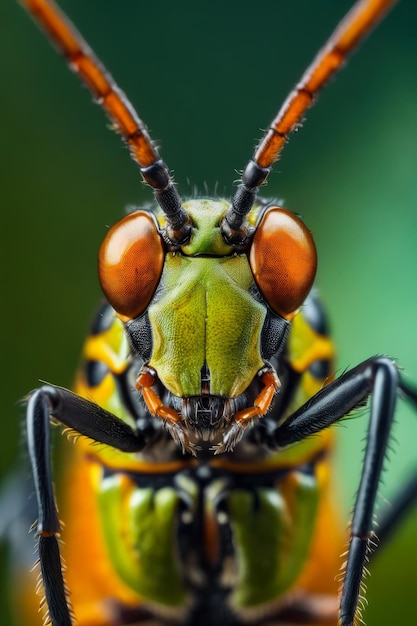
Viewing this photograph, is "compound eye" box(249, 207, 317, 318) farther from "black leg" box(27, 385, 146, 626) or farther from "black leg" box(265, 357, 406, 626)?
"black leg" box(27, 385, 146, 626)

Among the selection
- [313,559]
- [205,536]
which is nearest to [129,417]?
[205,536]

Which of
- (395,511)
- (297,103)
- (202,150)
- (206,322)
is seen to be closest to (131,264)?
(206,322)

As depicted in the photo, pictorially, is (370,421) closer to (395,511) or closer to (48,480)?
(48,480)

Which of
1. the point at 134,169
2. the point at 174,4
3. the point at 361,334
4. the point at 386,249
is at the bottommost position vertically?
the point at 361,334

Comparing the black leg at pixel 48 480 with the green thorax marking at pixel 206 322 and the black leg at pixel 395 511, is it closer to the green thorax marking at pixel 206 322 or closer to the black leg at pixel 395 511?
the green thorax marking at pixel 206 322

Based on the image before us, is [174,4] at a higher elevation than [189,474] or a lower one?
higher

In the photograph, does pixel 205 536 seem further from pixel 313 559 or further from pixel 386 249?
pixel 386 249

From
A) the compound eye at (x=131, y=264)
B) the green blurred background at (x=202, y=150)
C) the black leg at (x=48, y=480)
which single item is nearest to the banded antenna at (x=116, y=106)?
the compound eye at (x=131, y=264)
